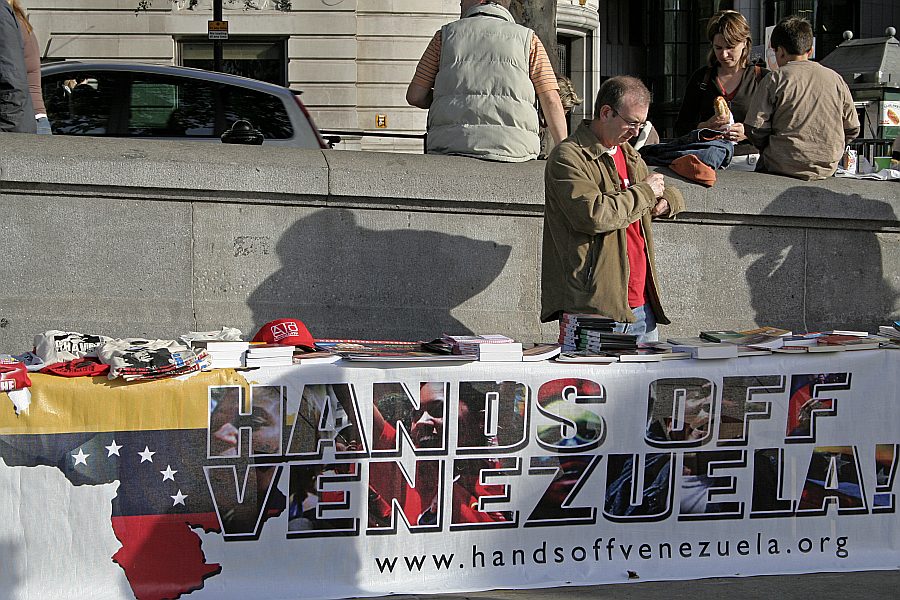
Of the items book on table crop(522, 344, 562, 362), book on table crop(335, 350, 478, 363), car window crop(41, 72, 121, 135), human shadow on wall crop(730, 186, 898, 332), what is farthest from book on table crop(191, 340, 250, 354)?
car window crop(41, 72, 121, 135)

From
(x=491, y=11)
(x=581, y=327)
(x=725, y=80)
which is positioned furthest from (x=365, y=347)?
(x=725, y=80)

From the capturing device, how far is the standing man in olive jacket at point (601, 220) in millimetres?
5039

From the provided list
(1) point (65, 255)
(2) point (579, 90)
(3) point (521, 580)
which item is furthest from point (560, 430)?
(2) point (579, 90)

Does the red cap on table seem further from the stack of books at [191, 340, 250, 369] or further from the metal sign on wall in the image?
the metal sign on wall

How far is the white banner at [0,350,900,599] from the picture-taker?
4410 millimetres

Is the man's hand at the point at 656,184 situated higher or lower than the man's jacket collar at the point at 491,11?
lower

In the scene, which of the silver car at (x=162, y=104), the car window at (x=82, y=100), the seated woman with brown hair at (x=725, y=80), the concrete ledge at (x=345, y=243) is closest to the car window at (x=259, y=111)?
the silver car at (x=162, y=104)

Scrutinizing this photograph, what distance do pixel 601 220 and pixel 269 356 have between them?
1.49 m

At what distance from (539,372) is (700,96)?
3.04 metres

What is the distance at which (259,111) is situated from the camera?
8.75 m

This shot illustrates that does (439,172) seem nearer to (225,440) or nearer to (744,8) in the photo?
(225,440)

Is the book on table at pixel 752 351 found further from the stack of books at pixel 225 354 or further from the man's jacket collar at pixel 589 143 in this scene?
the stack of books at pixel 225 354

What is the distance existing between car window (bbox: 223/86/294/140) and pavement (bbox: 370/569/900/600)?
4.78 m

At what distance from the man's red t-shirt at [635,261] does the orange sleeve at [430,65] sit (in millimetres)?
1453
